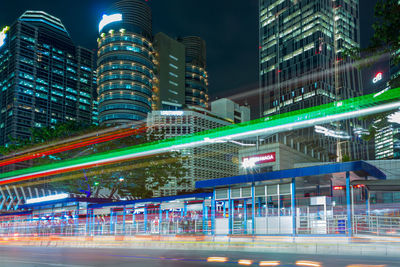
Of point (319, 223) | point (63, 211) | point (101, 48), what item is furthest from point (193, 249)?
point (101, 48)

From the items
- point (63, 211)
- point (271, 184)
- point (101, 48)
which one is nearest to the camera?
point (271, 184)

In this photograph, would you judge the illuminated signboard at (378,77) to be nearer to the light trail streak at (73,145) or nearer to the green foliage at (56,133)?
the light trail streak at (73,145)

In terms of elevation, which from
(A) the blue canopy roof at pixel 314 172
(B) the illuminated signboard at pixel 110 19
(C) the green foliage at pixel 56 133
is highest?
(B) the illuminated signboard at pixel 110 19

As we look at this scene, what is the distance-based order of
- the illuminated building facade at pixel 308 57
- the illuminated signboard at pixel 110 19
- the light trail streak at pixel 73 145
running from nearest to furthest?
the light trail streak at pixel 73 145 → the illuminated building facade at pixel 308 57 → the illuminated signboard at pixel 110 19

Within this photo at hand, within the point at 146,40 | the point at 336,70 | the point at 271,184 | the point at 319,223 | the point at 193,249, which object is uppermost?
the point at 146,40

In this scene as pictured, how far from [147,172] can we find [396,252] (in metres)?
42.2

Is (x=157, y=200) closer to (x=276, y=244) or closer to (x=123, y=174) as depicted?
(x=276, y=244)

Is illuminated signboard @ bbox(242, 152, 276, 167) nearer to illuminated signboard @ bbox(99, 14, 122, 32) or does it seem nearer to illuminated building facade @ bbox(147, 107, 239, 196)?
illuminated building facade @ bbox(147, 107, 239, 196)

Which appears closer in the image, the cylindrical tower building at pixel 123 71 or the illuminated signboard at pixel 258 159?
the illuminated signboard at pixel 258 159

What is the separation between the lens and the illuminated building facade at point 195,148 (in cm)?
15700

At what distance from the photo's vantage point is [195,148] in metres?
164

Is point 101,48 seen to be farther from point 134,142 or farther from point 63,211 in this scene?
point 63,211

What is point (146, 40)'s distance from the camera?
16350 cm

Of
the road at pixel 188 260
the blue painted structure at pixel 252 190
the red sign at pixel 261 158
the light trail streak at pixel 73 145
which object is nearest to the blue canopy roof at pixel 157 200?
the blue painted structure at pixel 252 190
